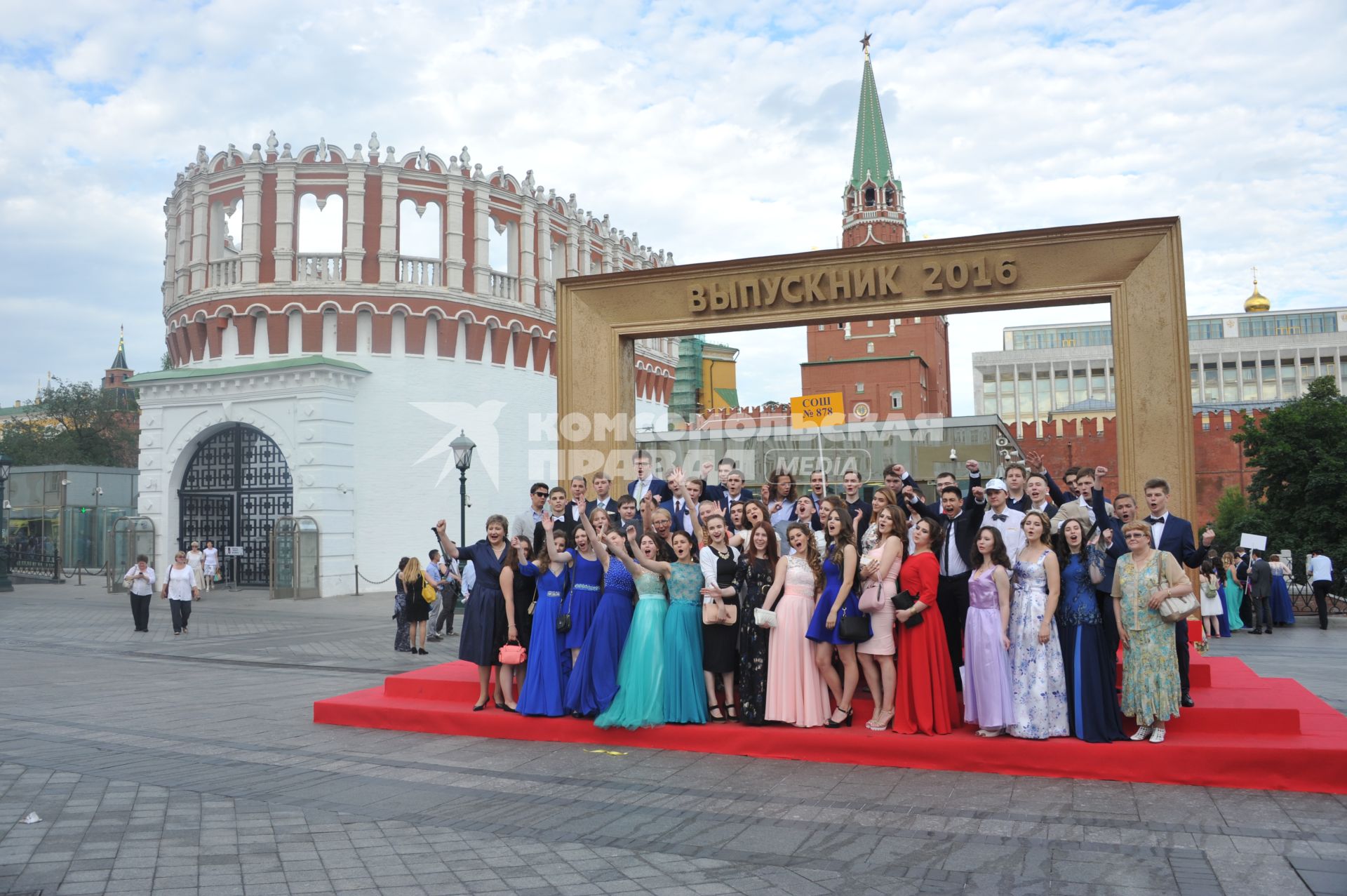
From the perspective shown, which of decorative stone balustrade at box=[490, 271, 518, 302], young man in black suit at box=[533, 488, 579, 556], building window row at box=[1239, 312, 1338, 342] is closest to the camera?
young man in black suit at box=[533, 488, 579, 556]

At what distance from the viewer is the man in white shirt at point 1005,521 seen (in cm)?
746

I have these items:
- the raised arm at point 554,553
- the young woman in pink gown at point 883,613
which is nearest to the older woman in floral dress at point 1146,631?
the young woman in pink gown at point 883,613

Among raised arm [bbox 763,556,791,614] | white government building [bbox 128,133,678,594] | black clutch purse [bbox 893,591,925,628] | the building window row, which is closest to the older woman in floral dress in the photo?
black clutch purse [bbox 893,591,925,628]

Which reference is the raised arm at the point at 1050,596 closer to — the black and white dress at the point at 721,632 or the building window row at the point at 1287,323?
the black and white dress at the point at 721,632

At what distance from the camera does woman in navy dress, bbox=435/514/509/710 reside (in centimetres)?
833

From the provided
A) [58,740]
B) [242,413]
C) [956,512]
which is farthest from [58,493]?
[956,512]

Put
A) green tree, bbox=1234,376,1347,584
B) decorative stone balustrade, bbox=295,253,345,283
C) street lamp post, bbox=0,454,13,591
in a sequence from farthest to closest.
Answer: green tree, bbox=1234,376,1347,584, decorative stone balustrade, bbox=295,253,345,283, street lamp post, bbox=0,454,13,591

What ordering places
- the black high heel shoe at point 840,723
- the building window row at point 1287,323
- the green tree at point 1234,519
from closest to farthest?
1. the black high heel shoe at point 840,723
2. the green tree at point 1234,519
3. the building window row at point 1287,323

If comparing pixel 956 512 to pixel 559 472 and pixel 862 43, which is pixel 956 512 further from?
pixel 862 43

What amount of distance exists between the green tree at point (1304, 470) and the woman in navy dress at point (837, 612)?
88.4ft

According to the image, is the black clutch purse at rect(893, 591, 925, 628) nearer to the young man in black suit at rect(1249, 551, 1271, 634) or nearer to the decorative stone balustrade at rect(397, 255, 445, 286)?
the young man in black suit at rect(1249, 551, 1271, 634)

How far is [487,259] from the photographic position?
3091cm

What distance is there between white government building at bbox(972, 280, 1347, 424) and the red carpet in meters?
86.3

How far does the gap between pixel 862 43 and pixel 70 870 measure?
6820 centimetres
